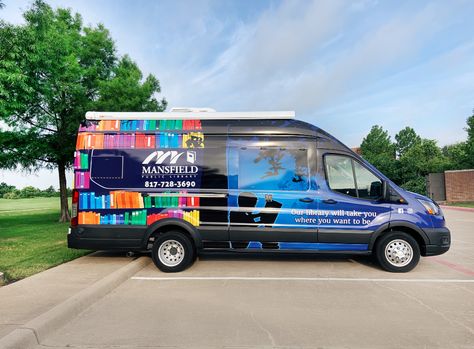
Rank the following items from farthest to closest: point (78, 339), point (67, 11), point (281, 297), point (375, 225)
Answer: point (67, 11) < point (375, 225) < point (281, 297) < point (78, 339)

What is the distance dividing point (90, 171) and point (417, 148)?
177 feet

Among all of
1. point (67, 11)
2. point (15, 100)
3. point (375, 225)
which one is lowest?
point (375, 225)

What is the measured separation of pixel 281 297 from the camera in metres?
5.35

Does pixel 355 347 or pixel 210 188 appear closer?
pixel 355 347

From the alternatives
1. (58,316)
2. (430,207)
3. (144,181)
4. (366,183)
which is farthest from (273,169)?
(58,316)

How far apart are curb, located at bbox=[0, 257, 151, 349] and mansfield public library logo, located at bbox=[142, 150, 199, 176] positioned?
1.93 metres

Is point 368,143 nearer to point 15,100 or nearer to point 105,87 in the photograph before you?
point 105,87

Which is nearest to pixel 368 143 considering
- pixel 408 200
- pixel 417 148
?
pixel 417 148

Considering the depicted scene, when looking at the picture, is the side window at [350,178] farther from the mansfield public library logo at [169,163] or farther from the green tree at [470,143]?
the green tree at [470,143]

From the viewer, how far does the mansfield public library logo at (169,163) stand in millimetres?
6801

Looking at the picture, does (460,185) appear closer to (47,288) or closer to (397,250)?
(397,250)

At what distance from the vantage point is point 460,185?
1190 inches

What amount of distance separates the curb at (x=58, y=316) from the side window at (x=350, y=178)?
4.23 m

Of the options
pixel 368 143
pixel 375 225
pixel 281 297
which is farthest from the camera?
pixel 368 143
